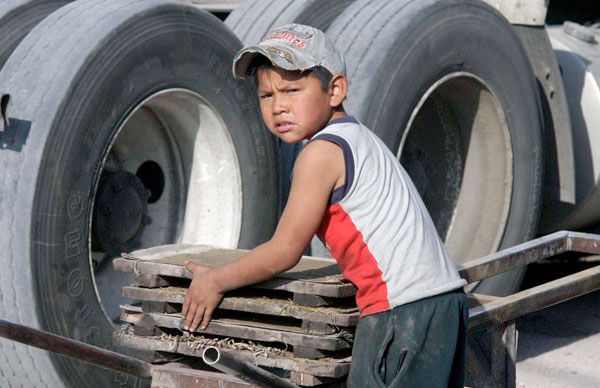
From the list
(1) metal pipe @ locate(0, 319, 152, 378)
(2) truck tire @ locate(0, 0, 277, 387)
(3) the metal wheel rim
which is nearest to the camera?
(1) metal pipe @ locate(0, 319, 152, 378)

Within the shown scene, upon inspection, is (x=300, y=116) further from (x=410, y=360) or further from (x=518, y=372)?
(x=518, y=372)

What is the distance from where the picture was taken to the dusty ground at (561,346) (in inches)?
184

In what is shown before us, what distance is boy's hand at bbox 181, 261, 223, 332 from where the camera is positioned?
103 inches

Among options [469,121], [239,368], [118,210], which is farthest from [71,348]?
[469,121]

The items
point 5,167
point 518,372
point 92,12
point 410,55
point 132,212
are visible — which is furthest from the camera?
point 518,372

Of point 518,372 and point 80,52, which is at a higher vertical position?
point 80,52

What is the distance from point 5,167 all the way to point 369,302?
1152 millimetres

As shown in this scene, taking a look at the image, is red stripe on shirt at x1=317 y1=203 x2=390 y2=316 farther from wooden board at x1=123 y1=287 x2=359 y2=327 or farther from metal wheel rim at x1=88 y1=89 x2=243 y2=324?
metal wheel rim at x1=88 y1=89 x2=243 y2=324

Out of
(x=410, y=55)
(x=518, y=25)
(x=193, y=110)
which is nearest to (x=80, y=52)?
(x=193, y=110)

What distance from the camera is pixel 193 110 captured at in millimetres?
3789

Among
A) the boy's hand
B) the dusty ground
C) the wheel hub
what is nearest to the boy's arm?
the boy's hand

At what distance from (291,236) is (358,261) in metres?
0.18

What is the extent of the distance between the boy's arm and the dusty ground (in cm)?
224

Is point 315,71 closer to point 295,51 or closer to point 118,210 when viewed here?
point 295,51
